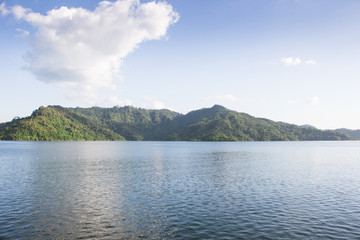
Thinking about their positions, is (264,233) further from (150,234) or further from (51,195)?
(51,195)

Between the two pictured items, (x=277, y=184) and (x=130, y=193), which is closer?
(x=130, y=193)

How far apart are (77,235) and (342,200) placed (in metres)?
42.7

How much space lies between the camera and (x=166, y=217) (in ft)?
106

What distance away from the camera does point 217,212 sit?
34.4m

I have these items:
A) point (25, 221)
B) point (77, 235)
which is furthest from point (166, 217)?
point (25, 221)

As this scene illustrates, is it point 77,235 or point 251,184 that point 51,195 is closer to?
point 77,235

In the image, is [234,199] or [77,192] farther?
[77,192]

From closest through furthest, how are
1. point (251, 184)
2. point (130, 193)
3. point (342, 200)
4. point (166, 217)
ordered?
point (166, 217)
point (342, 200)
point (130, 193)
point (251, 184)

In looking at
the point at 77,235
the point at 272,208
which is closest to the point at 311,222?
the point at 272,208

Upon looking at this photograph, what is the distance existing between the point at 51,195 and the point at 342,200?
52259 millimetres

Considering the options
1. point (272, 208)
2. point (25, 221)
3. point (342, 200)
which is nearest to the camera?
point (25, 221)

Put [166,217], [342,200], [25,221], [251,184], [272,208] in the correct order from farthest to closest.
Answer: [251,184], [342,200], [272,208], [166,217], [25,221]

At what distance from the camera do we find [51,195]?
43.8 metres

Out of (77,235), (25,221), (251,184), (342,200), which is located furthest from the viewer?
Result: (251,184)
